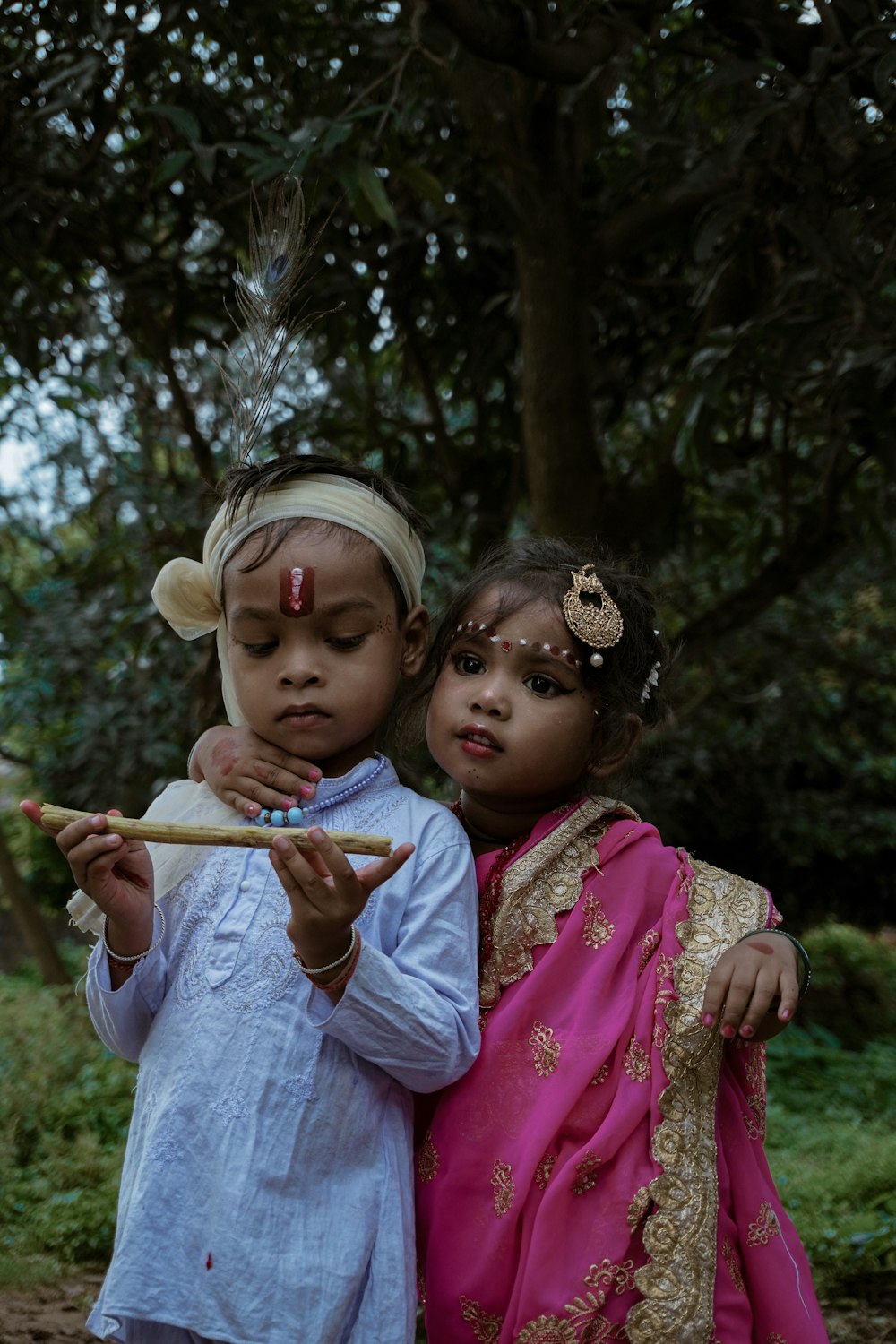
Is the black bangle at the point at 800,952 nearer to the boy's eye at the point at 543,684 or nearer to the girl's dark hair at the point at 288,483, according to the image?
the boy's eye at the point at 543,684

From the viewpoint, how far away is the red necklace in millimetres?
2000

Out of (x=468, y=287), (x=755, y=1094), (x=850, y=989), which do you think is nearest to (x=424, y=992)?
(x=755, y=1094)

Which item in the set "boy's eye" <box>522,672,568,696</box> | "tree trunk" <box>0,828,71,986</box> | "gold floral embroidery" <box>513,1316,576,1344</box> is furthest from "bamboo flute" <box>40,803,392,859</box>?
"tree trunk" <box>0,828,71,986</box>

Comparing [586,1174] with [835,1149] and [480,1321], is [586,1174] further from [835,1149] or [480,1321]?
[835,1149]

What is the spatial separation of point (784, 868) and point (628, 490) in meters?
5.00

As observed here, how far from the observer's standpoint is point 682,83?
4.34m

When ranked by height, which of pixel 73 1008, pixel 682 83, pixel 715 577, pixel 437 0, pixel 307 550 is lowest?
pixel 73 1008

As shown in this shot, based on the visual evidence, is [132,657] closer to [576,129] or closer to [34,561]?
[576,129]

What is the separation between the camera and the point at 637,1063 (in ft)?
6.12

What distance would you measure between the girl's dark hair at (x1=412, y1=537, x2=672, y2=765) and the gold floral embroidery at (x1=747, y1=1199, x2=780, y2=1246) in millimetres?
734

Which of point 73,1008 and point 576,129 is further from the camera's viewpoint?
point 73,1008

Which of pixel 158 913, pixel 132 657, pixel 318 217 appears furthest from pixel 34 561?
pixel 158 913

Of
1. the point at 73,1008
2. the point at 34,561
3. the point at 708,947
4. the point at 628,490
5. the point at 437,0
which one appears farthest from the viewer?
the point at 34,561

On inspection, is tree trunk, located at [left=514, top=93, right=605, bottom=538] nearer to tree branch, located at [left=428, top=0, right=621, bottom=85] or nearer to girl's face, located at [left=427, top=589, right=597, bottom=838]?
tree branch, located at [left=428, top=0, right=621, bottom=85]
